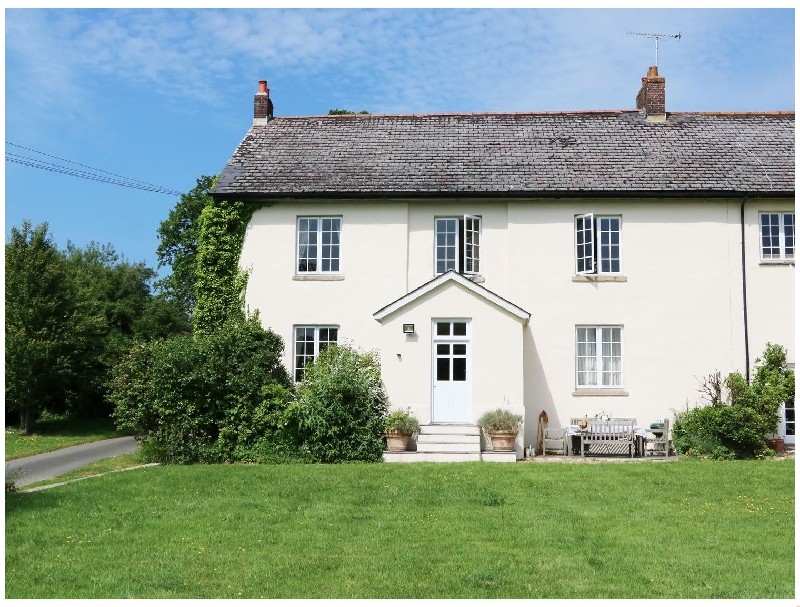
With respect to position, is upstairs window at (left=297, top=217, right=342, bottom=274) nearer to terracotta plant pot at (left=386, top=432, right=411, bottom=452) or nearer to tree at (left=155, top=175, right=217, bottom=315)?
terracotta plant pot at (left=386, top=432, right=411, bottom=452)

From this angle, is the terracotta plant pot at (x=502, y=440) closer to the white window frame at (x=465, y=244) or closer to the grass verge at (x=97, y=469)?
the white window frame at (x=465, y=244)

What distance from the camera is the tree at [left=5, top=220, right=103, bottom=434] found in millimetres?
29391

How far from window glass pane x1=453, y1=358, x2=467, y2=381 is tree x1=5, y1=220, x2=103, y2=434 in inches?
696

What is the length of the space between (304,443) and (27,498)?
21.0 feet

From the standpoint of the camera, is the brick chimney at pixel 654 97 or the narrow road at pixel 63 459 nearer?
the narrow road at pixel 63 459

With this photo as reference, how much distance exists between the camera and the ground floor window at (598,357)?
2103 centimetres

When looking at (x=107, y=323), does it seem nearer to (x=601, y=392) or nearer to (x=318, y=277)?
(x=318, y=277)

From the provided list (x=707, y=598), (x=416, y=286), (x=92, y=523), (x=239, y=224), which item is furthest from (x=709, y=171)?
(x=92, y=523)

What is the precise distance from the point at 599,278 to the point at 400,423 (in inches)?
279

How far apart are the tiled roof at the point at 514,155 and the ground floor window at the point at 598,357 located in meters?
3.88

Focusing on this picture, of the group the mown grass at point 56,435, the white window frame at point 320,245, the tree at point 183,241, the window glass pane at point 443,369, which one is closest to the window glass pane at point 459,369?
the window glass pane at point 443,369

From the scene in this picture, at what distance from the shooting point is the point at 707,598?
7.63 meters
